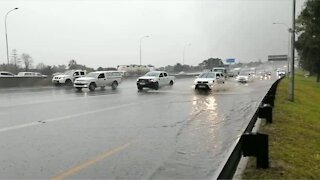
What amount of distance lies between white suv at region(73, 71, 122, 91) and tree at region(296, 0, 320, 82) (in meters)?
34.9

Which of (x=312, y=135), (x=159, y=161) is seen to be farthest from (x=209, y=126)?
(x=159, y=161)

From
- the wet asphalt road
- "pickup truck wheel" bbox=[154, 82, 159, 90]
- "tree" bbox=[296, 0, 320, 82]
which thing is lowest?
the wet asphalt road

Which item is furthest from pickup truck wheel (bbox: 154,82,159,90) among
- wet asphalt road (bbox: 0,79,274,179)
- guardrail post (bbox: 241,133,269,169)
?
guardrail post (bbox: 241,133,269,169)

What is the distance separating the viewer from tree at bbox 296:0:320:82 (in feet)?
206

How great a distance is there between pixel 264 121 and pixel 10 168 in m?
9.20

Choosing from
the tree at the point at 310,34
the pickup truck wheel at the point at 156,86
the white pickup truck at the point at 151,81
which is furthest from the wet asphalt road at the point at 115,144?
the tree at the point at 310,34

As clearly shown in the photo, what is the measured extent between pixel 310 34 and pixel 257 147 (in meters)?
→ 63.0

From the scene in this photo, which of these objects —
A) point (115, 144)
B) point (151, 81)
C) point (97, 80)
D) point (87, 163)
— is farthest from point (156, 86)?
point (87, 163)

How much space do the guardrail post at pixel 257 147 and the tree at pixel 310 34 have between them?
5847 centimetres

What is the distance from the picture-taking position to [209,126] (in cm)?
1420

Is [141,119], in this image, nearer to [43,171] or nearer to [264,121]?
[264,121]

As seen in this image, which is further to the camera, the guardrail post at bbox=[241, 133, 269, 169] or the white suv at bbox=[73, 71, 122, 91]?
the white suv at bbox=[73, 71, 122, 91]

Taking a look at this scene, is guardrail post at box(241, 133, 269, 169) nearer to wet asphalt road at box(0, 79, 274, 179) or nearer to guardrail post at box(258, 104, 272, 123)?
wet asphalt road at box(0, 79, 274, 179)

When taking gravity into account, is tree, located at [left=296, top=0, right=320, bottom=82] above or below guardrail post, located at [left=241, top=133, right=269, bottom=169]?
above
